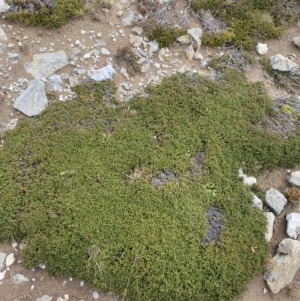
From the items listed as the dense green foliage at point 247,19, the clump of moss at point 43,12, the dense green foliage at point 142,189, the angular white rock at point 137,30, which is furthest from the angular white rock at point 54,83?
the dense green foliage at point 247,19

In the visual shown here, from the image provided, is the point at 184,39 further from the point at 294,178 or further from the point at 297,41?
the point at 294,178

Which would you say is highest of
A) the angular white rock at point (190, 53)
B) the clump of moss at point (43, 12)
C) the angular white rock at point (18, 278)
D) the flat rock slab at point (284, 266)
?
the clump of moss at point (43, 12)

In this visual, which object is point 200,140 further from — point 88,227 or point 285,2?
point 285,2

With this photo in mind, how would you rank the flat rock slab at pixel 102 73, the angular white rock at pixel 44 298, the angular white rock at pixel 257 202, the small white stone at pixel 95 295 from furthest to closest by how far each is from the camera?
the flat rock slab at pixel 102 73, the angular white rock at pixel 257 202, the small white stone at pixel 95 295, the angular white rock at pixel 44 298

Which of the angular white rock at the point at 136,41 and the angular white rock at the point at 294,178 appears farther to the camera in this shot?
the angular white rock at the point at 136,41

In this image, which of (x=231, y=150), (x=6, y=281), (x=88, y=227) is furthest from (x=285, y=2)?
(x=6, y=281)

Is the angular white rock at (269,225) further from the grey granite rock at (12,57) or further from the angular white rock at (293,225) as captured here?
the grey granite rock at (12,57)

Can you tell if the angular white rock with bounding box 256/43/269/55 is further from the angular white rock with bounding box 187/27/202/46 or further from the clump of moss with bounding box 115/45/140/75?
the clump of moss with bounding box 115/45/140/75

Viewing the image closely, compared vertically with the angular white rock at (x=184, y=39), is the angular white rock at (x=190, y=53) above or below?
below

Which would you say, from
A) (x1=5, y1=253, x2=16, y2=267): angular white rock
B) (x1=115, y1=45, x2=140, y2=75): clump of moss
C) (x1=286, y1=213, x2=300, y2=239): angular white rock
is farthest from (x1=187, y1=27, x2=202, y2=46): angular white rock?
(x1=5, y1=253, x2=16, y2=267): angular white rock
